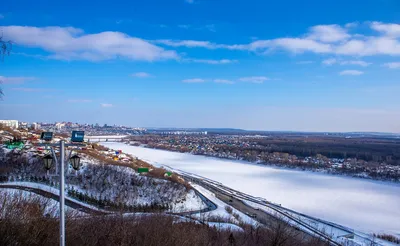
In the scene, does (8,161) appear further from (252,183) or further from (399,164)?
(399,164)

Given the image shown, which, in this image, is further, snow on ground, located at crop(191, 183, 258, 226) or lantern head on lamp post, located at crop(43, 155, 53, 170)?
snow on ground, located at crop(191, 183, 258, 226)

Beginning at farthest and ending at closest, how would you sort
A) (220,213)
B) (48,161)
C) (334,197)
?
(334,197) < (220,213) < (48,161)

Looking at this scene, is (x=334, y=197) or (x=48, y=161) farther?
(x=334, y=197)

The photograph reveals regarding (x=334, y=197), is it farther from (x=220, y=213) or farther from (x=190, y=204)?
(x=190, y=204)

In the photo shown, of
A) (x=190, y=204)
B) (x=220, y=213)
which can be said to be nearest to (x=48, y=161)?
(x=220, y=213)

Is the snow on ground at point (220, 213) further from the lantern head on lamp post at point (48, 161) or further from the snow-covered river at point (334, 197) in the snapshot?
the lantern head on lamp post at point (48, 161)

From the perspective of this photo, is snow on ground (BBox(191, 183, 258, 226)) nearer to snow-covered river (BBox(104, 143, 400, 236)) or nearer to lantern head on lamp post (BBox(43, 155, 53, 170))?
snow-covered river (BBox(104, 143, 400, 236))

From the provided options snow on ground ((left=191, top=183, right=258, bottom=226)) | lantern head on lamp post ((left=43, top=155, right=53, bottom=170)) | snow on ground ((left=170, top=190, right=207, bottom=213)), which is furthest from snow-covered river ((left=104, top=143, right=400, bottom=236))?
lantern head on lamp post ((left=43, top=155, right=53, bottom=170))

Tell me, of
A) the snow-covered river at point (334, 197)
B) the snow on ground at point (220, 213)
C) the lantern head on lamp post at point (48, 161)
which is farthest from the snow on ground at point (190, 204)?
the lantern head on lamp post at point (48, 161)

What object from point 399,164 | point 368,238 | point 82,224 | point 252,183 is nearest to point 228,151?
point 399,164

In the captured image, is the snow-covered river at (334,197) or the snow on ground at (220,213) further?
the snow-covered river at (334,197)

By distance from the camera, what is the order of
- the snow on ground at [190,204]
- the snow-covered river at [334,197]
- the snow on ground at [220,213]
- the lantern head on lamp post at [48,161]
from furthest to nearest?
the snow on ground at [190,204] → the snow-covered river at [334,197] → the snow on ground at [220,213] → the lantern head on lamp post at [48,161]
